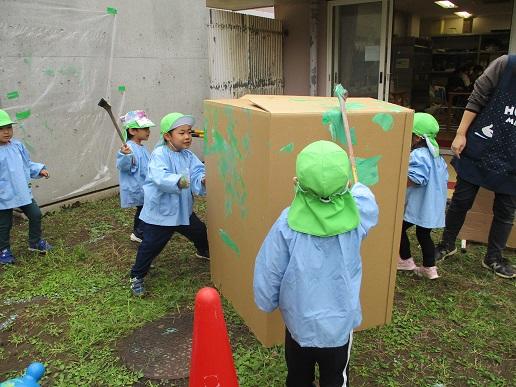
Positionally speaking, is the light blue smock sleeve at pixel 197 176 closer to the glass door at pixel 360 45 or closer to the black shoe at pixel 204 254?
the black shoe at pixel 204 254

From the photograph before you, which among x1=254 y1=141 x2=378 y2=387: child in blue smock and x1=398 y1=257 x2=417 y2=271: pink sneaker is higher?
x1=254 y1=141 x2=378 y2=387: child in blue smock

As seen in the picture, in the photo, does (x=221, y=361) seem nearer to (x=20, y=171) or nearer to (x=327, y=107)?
(x=327, y=107)

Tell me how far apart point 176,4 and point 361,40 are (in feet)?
9.25

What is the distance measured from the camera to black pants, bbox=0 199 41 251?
3.69m

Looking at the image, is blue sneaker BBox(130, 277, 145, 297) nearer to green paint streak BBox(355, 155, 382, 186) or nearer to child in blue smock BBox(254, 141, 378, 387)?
child in blue smock BBox(254, 141, 378, 387)

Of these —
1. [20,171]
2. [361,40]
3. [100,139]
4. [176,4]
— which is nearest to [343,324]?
[20,171]

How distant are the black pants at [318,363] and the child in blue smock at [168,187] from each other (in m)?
1.34

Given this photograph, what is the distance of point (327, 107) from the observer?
7.53 feet

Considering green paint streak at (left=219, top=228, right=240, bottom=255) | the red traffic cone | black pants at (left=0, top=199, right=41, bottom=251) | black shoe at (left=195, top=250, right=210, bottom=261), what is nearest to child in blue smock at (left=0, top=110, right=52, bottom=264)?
black pants at (left=0, top=199, right=41, bottom=251)

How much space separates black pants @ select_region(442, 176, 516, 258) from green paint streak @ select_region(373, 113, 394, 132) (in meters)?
1.36

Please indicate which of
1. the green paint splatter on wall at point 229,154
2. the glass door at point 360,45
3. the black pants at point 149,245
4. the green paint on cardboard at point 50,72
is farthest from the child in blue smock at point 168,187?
the glass door at point 360,45

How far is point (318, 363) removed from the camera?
186 cm

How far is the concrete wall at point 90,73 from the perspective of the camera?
4590 mm

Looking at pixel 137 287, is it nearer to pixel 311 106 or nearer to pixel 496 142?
pixel 311 106
